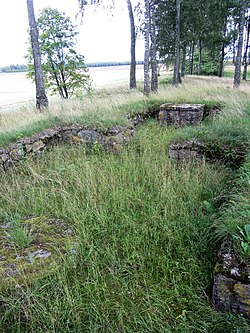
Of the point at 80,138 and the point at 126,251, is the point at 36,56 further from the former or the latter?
the point at 126,251

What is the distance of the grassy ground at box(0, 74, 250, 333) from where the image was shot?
1890 millimetres

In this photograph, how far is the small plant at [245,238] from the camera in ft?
6.17

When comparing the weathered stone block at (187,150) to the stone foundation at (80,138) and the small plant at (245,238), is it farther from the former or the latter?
the small plant at (245,238)

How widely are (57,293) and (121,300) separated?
608 mm

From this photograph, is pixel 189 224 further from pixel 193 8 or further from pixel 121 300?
pixel 193 8

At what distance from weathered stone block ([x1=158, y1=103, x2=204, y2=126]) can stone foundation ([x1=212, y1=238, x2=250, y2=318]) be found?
535 cm

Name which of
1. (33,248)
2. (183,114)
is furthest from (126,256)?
(183,114)

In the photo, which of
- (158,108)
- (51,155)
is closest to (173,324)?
(51,155)

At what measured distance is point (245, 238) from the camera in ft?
6.47

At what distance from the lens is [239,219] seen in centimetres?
222

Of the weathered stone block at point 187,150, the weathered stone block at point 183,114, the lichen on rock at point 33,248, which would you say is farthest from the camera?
the weathered stone block at point 183,114

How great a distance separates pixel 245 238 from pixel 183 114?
17.8 feet

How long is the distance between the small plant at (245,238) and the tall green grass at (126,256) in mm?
463

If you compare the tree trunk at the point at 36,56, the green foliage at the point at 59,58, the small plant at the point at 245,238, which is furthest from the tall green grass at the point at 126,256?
the green foliage at the point at 59,58
